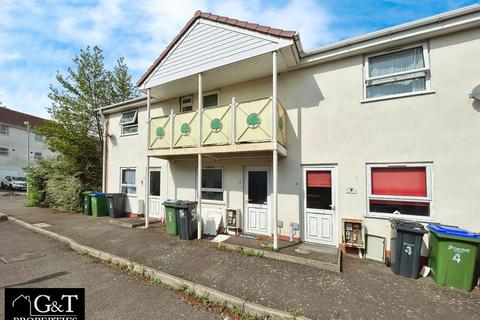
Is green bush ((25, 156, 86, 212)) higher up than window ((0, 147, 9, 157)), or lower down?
lower down

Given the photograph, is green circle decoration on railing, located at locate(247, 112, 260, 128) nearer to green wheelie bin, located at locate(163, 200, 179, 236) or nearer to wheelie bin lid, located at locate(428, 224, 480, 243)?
green wheelie bin, located at locate(163, 200, 179, 236)

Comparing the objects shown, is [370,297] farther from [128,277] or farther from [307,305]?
[128,277]

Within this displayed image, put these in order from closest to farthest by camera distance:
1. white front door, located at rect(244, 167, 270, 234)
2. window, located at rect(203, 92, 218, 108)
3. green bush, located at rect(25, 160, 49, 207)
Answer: white front door, located at rect(244, 167, 270, 234), window, located at rect(203, 92, 218, 108), green bush, located at rect(25, 160, 49, 207)

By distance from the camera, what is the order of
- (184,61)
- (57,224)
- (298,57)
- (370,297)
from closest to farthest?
(370,297)
(298,57)
(184,61)
(57,224)

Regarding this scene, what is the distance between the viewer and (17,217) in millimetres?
10016

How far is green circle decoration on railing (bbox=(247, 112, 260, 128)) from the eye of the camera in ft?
20.1

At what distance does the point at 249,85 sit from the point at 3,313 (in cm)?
777

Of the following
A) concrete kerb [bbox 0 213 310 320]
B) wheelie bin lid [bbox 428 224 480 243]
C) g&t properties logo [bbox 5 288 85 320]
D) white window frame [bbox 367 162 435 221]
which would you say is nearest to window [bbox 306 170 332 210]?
white window frame [bbox 367 162 435 221]

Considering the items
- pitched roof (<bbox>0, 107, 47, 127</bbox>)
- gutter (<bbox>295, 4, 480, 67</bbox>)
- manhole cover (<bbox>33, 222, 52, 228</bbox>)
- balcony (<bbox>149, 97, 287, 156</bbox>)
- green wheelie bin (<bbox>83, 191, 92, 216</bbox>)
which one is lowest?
manhole cover (<bbox>33, 222, 52, 228</bbox>)

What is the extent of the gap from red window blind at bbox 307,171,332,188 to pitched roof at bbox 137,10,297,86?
3839 mm

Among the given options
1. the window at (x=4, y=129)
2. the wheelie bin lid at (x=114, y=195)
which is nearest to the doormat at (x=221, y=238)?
the wheelie bin lid at (x=114, y=195)

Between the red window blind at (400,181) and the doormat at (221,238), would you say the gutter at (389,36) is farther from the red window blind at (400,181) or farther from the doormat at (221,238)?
the doormat at (221,238)

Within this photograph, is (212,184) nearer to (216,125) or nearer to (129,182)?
(216,125)

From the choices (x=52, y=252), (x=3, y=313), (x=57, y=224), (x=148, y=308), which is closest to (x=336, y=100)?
(x=148, y=308)
